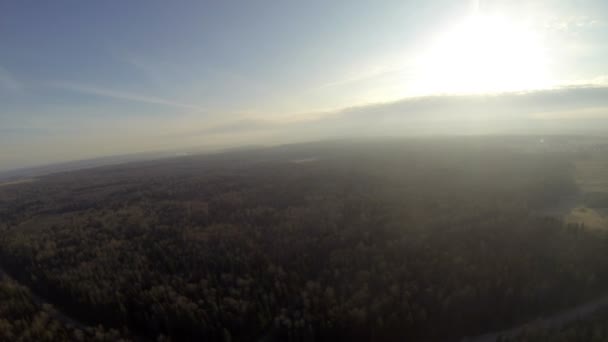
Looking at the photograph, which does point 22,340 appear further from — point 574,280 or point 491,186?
point 491,186

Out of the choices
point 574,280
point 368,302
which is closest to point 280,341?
point 368,302

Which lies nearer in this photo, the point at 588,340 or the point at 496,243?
the point at 588,340

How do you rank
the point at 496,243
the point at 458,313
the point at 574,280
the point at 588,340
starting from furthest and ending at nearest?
the point at 496,243 → the point at 574,280 → the point at 458,313 → the point at 588,340

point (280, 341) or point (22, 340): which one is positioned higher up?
point (22, 340)

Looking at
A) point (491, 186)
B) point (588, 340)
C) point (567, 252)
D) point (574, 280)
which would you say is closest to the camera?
point (588, 340)

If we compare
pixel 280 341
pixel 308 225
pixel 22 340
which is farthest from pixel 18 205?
pixel 280 341

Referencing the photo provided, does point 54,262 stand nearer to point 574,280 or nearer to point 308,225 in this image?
point 308,225
